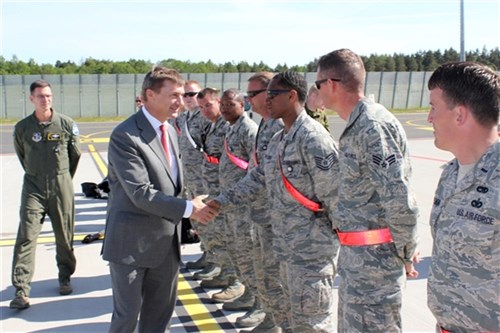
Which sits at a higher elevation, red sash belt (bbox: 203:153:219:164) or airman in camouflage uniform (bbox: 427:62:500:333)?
airman in camouflage uniform (bbox: 427:62:500:333)

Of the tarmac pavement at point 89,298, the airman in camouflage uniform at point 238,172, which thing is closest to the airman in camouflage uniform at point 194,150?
the tarmac pavement at point 89,298

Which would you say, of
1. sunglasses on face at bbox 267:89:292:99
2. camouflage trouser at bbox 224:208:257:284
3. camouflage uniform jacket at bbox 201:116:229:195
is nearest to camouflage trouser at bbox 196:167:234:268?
camouflage uniform jacket at bbox 201:116:229:195

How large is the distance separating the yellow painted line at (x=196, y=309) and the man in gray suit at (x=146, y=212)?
1.11 m

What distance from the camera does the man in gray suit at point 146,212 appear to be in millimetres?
3650

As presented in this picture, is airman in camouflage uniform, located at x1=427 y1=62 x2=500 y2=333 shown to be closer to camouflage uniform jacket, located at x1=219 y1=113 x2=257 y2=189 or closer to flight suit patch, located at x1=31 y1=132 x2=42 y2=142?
camouflage uniform jacket, located at x1=219 y1=113 x2=257 y2=189

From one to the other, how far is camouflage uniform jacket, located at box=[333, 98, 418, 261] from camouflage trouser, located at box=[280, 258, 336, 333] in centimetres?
64

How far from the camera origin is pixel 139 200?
359cm

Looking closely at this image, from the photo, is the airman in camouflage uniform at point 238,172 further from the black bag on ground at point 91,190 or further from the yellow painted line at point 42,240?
the black bag on ground at point 91,190

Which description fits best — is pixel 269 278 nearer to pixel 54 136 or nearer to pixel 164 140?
pixel 164 140

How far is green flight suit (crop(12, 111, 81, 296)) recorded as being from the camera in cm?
550

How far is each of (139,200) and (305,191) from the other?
44.0 inches

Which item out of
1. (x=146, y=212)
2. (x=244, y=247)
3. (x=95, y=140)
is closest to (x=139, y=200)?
(x=146, y=212)

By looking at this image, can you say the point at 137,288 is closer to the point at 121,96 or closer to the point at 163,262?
the point at 163,262

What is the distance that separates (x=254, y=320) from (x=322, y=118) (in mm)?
2530
